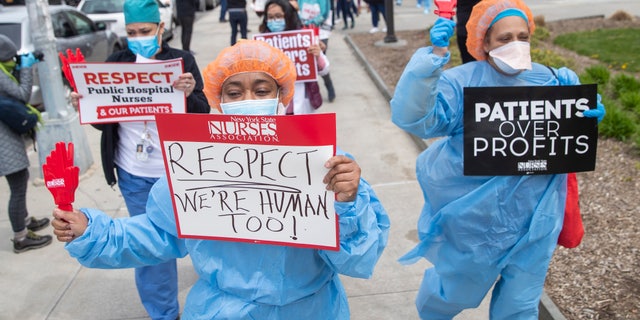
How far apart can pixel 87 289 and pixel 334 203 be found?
3.06m

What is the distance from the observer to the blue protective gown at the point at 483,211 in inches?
112

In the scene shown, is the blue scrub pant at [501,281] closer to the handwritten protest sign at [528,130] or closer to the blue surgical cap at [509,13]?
the handwritten protest sign at [528,130]

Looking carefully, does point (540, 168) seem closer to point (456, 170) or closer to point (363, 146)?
point (456, 170)

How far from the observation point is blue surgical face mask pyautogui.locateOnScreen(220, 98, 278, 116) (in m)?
2.15

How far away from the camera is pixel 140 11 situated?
3680 millimetres

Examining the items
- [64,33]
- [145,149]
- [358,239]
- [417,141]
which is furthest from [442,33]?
[64,33]

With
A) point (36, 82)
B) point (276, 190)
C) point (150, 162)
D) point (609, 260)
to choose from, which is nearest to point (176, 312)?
point (150, 162)

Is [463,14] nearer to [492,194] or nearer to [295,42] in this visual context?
[295,42]

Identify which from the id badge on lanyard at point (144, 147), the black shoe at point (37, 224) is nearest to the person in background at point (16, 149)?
the black shoe at point (37, 224)

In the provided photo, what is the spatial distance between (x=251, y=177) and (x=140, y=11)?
205 centimetres

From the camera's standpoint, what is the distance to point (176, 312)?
374 centimetres

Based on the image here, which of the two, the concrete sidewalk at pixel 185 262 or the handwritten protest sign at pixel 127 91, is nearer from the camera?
the handwritten protest sign at pixel 127 91

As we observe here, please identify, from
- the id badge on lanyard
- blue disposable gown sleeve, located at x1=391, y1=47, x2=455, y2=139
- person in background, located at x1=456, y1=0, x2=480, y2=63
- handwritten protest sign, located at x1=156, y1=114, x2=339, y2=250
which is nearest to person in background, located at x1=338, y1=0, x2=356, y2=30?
person in background, located at x1=456, y1=0, x2=480, y2=63

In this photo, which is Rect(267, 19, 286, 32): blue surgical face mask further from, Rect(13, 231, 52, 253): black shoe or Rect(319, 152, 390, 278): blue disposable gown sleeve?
Rect(319, 152, 390, 278): blue disposable gown sleeve
